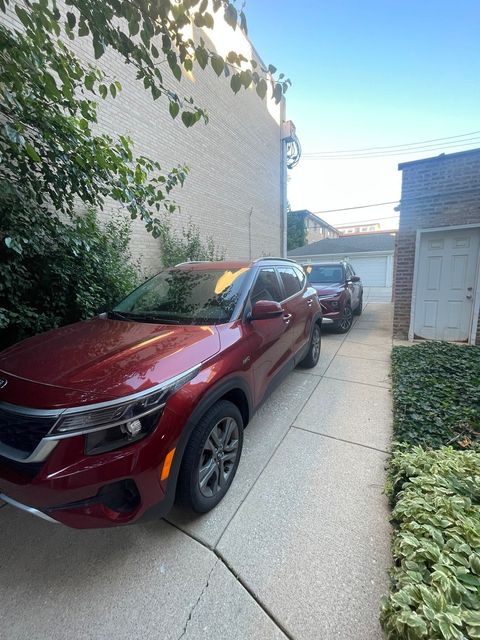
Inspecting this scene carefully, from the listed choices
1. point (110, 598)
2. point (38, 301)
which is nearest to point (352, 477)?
point (110, 598)

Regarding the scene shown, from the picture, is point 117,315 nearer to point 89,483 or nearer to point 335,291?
point 89,483

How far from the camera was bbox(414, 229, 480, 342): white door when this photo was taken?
5387 millimetres

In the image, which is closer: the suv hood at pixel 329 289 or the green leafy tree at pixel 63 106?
the green leafy tree at pixel 63 106

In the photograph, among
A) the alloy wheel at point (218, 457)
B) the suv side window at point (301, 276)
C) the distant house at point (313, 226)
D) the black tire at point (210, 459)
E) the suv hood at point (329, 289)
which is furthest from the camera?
the distant house at point (313, 226)

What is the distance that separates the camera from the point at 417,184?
18.0ft

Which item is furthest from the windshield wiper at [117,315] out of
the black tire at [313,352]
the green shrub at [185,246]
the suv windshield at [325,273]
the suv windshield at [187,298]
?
the suv windshield at [325,273]

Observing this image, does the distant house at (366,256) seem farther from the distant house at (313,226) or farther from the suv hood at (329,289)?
the suv hood at (329,289)

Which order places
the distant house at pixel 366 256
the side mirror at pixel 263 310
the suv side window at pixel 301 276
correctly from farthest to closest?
the distant house at pixel 366 256 < the suv side window at pixel 301 276 < the side mirror at pixel 263 310

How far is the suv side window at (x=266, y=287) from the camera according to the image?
2.73m

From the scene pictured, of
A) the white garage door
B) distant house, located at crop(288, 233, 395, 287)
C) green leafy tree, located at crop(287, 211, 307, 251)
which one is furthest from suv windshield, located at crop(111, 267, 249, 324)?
green leafy tree, located at crop(287, 211, 307, 251)

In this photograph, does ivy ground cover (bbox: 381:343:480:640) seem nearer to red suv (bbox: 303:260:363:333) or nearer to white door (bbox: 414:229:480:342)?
white door (bbox: 414:229:480:342)

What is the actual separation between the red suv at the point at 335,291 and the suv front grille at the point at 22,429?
5.66m

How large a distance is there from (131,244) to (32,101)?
9.80ft

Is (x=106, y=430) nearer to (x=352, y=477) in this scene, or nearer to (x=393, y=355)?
(x=352, y=477)
